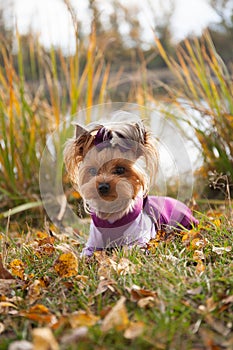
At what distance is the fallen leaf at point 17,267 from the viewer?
2941mm

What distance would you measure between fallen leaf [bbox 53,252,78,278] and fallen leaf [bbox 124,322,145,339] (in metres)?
0.86

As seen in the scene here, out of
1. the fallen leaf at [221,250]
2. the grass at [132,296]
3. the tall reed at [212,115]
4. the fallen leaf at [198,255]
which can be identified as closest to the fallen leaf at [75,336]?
the grass at [132,296]

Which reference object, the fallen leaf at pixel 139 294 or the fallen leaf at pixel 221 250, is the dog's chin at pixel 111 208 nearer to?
the fallen leaf at pixel 221 250

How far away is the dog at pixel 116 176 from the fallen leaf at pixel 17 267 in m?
0.45

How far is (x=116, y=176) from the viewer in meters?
3.33

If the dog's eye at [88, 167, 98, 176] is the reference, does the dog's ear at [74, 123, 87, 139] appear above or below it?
above

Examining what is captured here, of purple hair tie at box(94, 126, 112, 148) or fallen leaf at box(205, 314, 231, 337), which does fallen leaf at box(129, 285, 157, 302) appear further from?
purple hair tie at box(94, 126, 112, 148)

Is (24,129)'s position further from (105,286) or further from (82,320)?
(82,320)

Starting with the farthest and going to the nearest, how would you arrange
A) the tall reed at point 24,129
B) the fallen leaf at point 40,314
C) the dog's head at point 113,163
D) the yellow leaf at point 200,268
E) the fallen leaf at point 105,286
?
the tall reed at point 24,129 < the dog's head at point 113,163 < the yellow leaf at point 200,268 < the fallen leaf at point 105,286 < the fallen leaf at point 40,314

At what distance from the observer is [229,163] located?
16.6 ft

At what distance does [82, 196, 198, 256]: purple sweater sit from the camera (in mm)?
3361

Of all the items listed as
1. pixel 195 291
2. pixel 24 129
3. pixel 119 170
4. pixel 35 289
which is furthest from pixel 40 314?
pixel 24 129

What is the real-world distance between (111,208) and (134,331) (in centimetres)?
154

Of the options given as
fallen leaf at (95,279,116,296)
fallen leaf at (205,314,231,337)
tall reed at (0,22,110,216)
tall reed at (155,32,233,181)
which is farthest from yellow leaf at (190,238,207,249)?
tall reed at (0,22,110,216)
